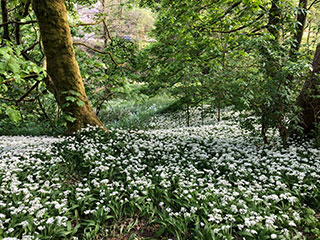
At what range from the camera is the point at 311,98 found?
534cm

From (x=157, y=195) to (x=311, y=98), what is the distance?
4.50 m

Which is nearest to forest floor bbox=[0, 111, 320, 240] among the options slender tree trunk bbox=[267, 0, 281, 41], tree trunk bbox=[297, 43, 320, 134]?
tree trunk bbox=[297, 43, 320, 134]

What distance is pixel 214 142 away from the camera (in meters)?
5.75

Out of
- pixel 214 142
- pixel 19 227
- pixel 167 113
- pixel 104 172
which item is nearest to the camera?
pixel 19 227

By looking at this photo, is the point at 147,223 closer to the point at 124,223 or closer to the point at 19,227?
the point at 124,223

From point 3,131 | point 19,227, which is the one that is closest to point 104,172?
point 19,227

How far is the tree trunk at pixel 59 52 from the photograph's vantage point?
500 cm

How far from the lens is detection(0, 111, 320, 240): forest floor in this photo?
2.71m

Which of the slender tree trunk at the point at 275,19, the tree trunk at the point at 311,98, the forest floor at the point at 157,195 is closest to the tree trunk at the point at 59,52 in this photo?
the forest floor at the point at 157,195

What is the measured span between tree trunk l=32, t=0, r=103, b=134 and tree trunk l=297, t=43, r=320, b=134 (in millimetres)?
5207

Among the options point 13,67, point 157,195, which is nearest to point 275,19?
point 157,195

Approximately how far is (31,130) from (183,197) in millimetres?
8939

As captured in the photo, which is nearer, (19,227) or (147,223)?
(19,227)

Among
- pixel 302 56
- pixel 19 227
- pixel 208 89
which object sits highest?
pixel 302 56
